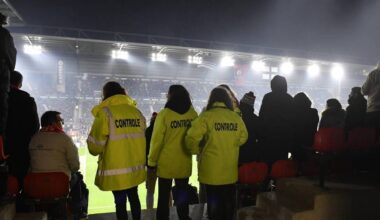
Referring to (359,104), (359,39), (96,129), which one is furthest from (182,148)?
(359,39)

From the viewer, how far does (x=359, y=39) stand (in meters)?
11.6

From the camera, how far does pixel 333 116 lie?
12.7 ft

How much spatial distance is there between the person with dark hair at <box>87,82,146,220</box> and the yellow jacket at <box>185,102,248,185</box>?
0.42m

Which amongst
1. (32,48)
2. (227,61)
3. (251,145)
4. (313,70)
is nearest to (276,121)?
(251,145)

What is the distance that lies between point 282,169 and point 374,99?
1.37 meters

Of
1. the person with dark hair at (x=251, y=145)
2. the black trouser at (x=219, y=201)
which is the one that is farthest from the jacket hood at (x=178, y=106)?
the person with dark hair at (x=251, y=145)

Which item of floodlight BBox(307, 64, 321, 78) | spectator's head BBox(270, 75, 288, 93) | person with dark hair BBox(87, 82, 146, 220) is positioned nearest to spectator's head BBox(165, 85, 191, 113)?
person with dark hair BBox(87, 82, 146, 220)

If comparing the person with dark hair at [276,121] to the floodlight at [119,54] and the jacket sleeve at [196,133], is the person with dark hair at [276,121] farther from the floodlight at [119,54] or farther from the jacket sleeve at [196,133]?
the floodlight at [119,54]

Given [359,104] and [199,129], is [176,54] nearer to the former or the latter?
[359,104]

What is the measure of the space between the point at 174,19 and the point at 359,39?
6653mm

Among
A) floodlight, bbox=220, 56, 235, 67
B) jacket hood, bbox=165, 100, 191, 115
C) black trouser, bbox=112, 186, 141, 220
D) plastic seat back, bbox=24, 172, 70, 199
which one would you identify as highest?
floodlight, bbox=220, 56, 235, 67

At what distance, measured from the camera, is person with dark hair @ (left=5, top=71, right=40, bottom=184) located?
2.47 m

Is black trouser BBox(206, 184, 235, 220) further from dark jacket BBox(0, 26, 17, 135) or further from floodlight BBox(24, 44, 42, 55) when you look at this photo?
floodlight BBox(24, 44, 42, 55)

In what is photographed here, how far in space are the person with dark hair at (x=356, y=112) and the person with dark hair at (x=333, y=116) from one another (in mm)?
115
